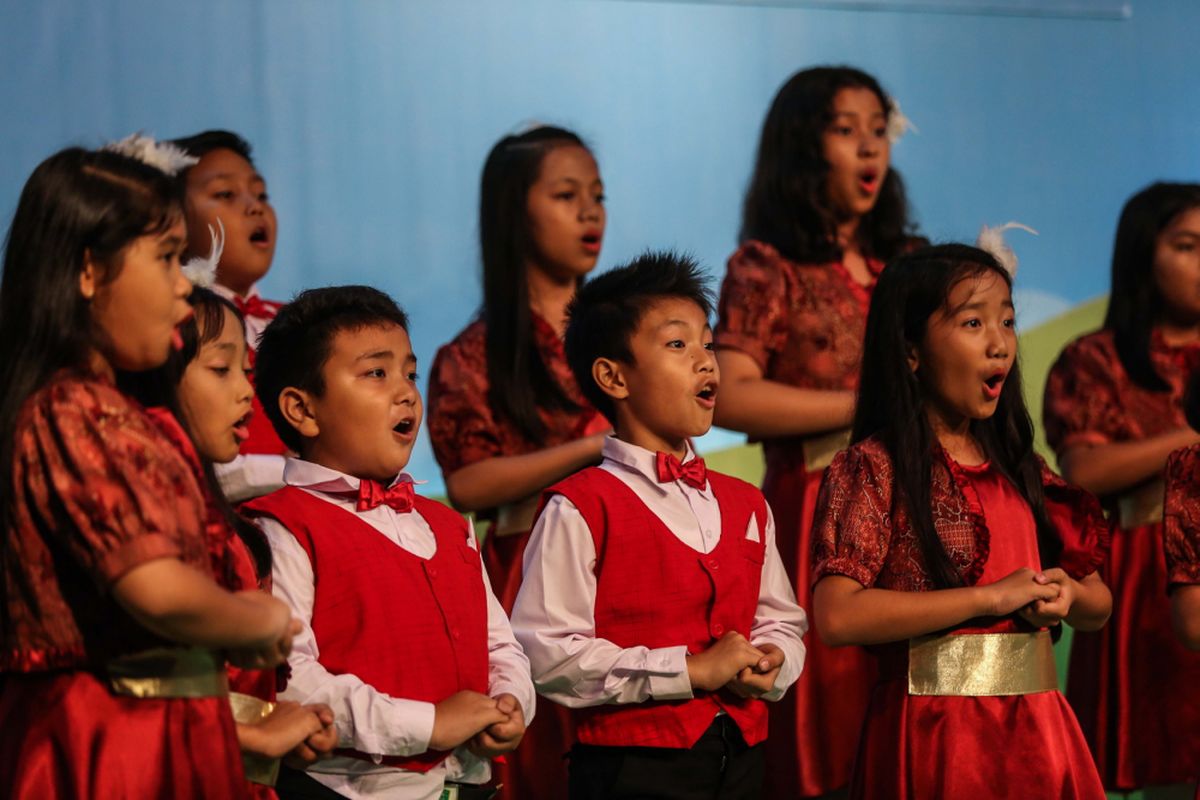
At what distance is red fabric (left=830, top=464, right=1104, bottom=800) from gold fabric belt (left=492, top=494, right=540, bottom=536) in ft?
2.83

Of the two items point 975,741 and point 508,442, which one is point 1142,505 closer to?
point 975,741

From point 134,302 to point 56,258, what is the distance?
0.31ft

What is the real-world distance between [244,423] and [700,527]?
0.71m

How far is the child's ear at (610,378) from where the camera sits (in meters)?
2.79

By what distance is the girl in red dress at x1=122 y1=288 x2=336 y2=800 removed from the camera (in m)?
2.11

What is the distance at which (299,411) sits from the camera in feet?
8.37

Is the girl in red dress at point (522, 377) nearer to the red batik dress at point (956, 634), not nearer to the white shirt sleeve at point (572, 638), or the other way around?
the white shirt sleeve at point (572, 638)

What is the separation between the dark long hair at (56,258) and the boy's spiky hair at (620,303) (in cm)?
99

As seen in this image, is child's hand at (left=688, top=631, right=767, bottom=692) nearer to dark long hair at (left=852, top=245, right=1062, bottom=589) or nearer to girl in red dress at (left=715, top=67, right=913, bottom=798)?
dark long hair at (left=852, top=245, right=1062, bottom=589)

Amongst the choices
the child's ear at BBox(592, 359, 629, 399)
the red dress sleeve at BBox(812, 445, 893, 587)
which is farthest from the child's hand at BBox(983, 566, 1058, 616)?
the child's ear at BBox(592, 359, 629, 399)

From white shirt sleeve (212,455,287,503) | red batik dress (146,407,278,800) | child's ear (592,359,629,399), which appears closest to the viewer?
red batik dress (146,407,278,800)

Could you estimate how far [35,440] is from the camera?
6.14 ft

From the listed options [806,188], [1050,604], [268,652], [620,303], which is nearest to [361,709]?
[268,652]

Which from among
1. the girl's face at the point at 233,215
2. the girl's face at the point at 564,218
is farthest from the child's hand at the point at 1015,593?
the girl's face at the point at 233,215
